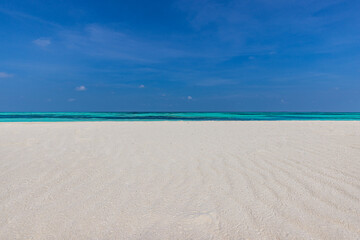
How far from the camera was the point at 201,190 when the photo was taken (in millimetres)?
2451

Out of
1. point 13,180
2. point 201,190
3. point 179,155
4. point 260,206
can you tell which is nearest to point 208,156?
point 179,155

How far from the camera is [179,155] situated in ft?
13.5

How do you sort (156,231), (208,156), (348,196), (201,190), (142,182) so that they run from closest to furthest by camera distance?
(156,231)
(348,196)
(201,190)
(142,182)
(208,156)

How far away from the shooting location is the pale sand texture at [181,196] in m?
1.70

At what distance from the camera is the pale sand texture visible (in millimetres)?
1699

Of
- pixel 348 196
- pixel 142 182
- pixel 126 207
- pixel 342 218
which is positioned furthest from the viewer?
pixel 142 182

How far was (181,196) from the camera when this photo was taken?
7.54 feet

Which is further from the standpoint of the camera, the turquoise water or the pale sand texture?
the turquoise water

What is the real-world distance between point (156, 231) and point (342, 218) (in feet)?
5.02

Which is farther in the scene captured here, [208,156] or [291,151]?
[291,151]

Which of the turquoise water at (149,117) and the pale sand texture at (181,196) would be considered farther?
the turquoise water at (149,117)

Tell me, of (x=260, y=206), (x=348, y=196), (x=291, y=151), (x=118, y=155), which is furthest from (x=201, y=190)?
(x=291, y=151)

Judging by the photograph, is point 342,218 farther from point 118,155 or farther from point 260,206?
point 118,155

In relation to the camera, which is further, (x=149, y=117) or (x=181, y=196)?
(x=149, y=117)
